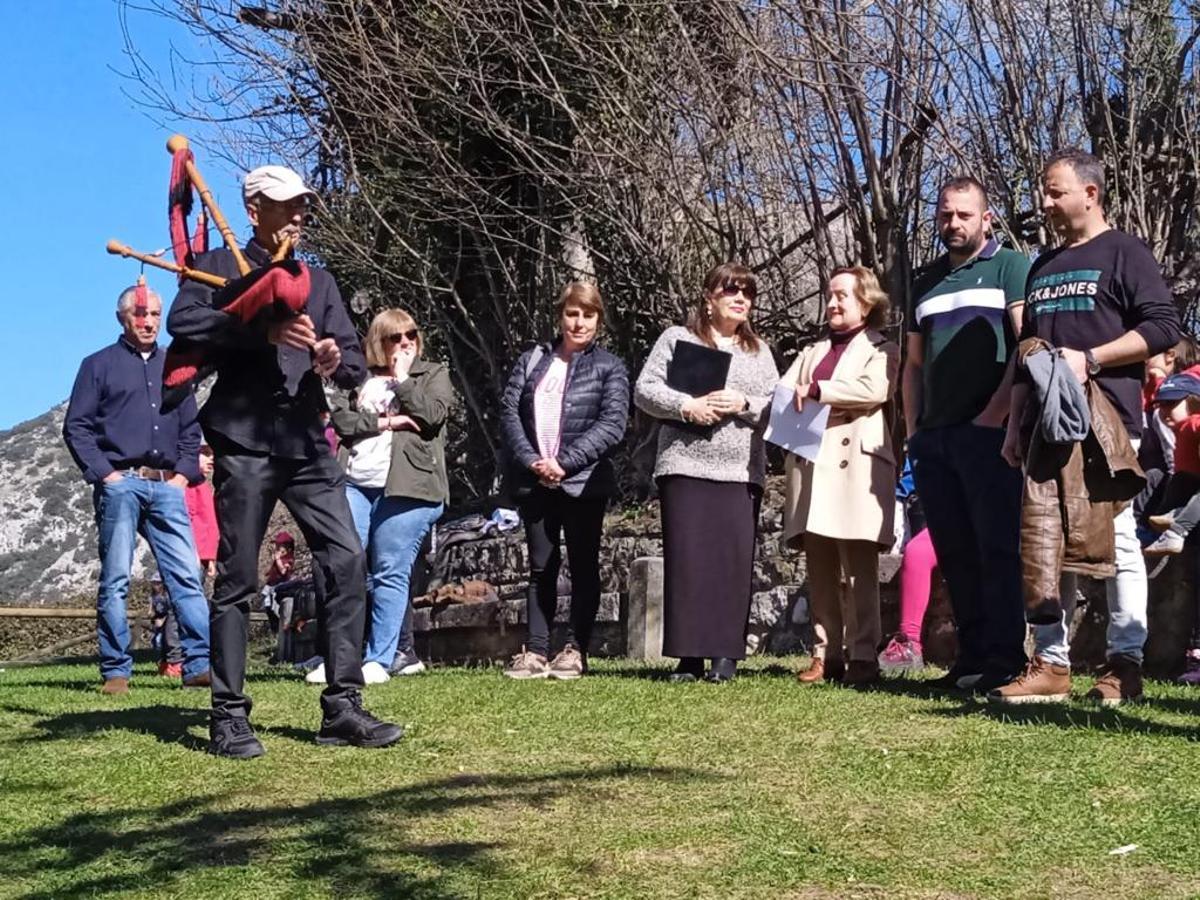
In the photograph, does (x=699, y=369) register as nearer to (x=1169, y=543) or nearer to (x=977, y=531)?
(x=977, y=531)

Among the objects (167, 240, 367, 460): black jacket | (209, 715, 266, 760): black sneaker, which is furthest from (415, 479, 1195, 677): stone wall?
(209, 715, 266, 760): black sneaker

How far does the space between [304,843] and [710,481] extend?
4181 millimetres

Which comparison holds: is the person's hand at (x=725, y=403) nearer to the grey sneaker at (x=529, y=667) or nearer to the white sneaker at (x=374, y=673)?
the grey sneaker at (x=529, y=667)

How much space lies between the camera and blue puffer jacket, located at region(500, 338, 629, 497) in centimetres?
902

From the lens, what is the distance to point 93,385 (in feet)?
31.8

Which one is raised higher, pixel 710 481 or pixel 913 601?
pixel 710 481

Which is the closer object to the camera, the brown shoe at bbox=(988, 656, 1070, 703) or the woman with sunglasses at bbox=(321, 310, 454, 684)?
the brown shoe at bbox=(988, 656, 1070, 703)

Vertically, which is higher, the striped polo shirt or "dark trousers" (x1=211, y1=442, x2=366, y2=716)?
the striped polo shirt

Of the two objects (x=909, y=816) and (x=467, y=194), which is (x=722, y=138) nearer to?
(x=467, y=194)

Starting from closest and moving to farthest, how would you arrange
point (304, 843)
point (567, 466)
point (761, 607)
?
point (304, 843)
point (567, 466)
point (761, 607)

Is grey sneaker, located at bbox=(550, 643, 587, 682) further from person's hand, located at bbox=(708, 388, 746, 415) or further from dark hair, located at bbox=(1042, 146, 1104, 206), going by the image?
dark hair, located at bbox=(1042, 146, 1104, 206)

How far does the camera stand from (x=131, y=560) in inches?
381

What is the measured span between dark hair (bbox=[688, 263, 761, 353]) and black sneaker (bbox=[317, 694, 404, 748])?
129 inches

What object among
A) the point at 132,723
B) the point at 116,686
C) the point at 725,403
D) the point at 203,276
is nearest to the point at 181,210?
the point at 203,276
